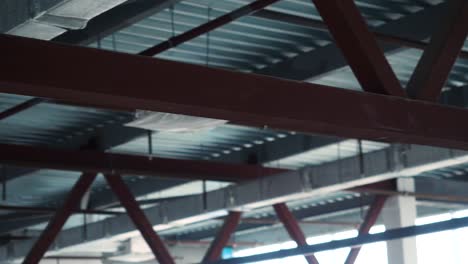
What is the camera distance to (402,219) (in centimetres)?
1777

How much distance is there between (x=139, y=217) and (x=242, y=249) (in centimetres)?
1128

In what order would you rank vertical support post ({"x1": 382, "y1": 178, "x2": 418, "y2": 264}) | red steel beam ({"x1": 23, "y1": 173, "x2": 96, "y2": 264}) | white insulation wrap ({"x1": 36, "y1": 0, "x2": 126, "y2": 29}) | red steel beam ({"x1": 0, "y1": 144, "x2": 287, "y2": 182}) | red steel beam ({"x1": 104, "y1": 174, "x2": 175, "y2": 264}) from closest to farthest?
white insulation wrap ({"x1": 36, "y1": 0, "x2": 126, "y2": 29})
red steel beam ({"x1": 0, "y1": 144, "x2": 287, "y2": 182})
red steel beam ({"x1": 23, "y1": 173, "x2": 96, "y2": 264})
red steel beam ({"x1": 104, "y1": 174, "x2": 175, "y2": 264})
vertical support post ({"x1": 382, "y1": 178, "x2": 418, "y2": 264})

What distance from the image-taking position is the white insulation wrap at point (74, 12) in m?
6.32

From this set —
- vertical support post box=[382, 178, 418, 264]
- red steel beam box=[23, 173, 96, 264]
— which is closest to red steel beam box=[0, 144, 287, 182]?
red steel beam box=[23, 173, 96, 264]

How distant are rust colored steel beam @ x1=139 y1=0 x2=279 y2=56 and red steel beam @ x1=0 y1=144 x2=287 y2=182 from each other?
339 cm

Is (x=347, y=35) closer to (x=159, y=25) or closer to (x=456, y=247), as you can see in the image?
(x=159, y=25)

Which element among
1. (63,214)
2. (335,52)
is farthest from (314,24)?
(63,214)

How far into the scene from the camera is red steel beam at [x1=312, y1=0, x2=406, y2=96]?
7445mm

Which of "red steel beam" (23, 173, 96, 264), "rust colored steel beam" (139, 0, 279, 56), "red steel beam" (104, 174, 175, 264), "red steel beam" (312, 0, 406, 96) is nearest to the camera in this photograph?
"red steel beam" (312, 0, 406, 96)

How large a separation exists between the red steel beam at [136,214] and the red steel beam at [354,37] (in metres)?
8.16

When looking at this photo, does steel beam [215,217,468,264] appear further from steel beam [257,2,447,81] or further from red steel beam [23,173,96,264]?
red steel beam [23,173,96,264]

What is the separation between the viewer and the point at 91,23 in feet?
32.9

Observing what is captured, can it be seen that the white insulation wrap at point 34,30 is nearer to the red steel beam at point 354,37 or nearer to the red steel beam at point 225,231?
the red steel beam at point 354,37

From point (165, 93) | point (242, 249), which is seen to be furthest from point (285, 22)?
point (242, 249)
